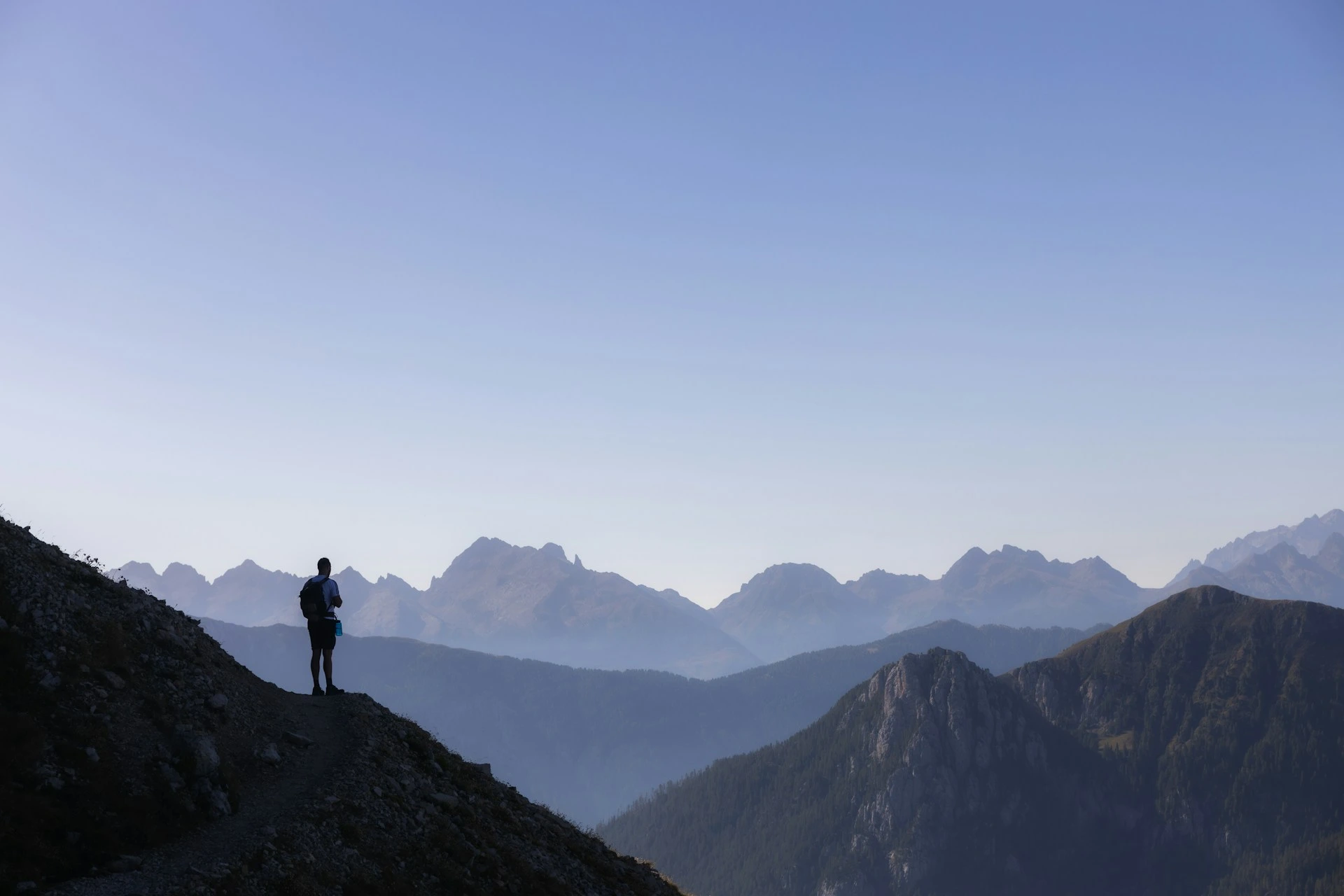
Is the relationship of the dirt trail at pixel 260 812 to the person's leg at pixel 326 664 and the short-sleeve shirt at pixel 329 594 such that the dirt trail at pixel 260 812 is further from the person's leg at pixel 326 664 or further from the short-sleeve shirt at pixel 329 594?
the short-sleeve shirt at pixel 329 594

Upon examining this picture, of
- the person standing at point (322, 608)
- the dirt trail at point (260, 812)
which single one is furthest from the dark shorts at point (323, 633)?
the dirt trail at point (260, 812)

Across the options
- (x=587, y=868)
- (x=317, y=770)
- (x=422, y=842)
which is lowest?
(x=587, y=868)

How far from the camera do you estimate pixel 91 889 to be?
72.0ft

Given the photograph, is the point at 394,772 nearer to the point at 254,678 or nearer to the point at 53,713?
the point at 254,678

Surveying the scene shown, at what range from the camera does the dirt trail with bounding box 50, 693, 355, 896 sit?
2264 centimetres

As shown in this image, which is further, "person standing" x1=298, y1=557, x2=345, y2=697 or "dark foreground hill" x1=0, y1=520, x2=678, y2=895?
"person standing" x1=298, y1=557, x2=345, y2=697

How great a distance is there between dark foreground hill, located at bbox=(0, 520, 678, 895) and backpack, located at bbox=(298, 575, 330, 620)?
11.0 feet

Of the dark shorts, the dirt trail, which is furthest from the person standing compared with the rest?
the dirt trail

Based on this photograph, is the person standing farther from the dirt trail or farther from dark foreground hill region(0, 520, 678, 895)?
dark foreground hill region(0, 520, 678, 895)

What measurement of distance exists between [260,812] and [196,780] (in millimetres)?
2041

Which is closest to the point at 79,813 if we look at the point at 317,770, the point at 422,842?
the point at 317,770

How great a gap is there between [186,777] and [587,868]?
16.3 metres

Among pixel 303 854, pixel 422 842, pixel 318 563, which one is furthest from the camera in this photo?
pixel 318 563

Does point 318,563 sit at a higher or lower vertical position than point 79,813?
higher
